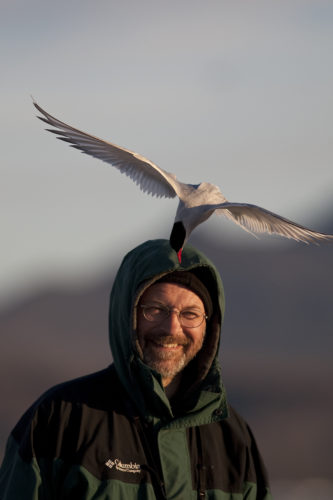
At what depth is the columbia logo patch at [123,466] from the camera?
14.5ft

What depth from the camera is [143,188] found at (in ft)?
23.7

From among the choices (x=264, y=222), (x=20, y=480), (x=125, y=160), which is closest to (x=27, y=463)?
(x=20, y=480)

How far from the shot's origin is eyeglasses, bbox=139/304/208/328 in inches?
184

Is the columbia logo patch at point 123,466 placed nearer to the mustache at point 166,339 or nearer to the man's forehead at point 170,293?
the mustache at point 166,339

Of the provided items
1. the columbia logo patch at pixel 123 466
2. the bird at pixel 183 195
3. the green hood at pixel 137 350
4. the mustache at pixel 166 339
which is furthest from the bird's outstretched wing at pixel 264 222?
the columbia logo patch at pixel 123 466

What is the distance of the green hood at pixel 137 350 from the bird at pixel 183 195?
1.04m

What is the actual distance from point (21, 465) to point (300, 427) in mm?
15546

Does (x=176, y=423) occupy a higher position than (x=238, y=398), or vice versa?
(x=176, y=423)

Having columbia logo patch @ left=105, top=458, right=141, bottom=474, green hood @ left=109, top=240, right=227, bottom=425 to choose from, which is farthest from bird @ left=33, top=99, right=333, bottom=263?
columbia logo patch @ left=105, top=458, right=141, bottom=474

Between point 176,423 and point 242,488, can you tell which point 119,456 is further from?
point 242,488

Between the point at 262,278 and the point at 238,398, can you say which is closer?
the point at 238,398

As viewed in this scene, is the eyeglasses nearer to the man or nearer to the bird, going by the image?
the man

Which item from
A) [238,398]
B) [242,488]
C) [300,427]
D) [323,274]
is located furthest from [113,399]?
[323,274]

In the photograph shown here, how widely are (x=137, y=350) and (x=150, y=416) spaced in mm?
270
